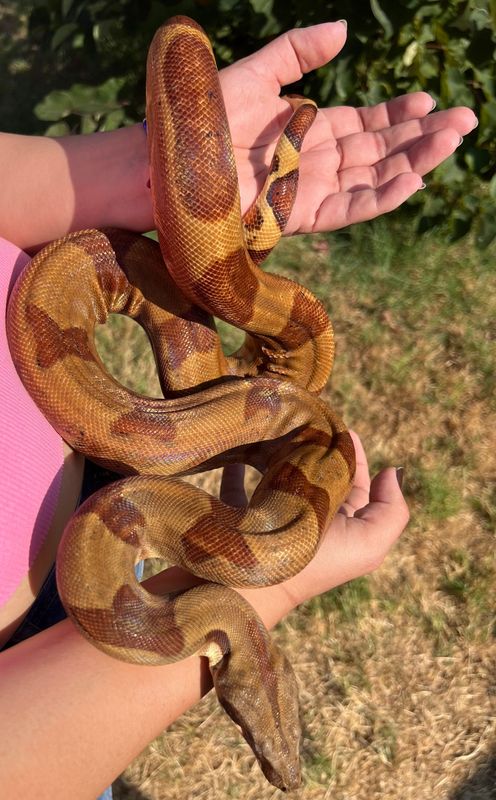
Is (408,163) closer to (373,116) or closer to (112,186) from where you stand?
(373,116)

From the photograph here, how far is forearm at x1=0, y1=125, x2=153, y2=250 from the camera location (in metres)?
3.15

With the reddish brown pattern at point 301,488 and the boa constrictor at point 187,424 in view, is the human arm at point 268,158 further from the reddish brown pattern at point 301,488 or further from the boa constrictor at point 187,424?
the reddish brown pattern at point 301,488

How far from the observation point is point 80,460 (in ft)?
9.14

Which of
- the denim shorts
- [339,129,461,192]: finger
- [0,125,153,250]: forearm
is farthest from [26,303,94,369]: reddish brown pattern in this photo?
[339,129,461,192]: finger

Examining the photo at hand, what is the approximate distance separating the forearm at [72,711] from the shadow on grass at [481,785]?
2233 mm

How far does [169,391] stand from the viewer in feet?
10.7

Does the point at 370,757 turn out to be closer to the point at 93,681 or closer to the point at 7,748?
the point at 93,681

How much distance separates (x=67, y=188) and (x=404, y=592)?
3.07m

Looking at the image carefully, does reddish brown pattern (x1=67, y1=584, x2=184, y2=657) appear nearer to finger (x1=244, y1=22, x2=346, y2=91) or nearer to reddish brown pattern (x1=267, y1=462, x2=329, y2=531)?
reddish brown pattern (x1=267, y1=462, x2=329, y2=531)

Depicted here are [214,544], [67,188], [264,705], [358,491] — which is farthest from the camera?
[358,491]

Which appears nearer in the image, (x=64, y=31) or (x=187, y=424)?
(x=187, y=424)

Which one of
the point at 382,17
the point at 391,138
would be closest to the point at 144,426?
the point at 391,138

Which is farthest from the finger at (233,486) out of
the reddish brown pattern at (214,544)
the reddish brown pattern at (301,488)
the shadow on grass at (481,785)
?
the shadow on grass at (481,785)

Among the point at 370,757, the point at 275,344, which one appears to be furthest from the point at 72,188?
the point at 370,757
